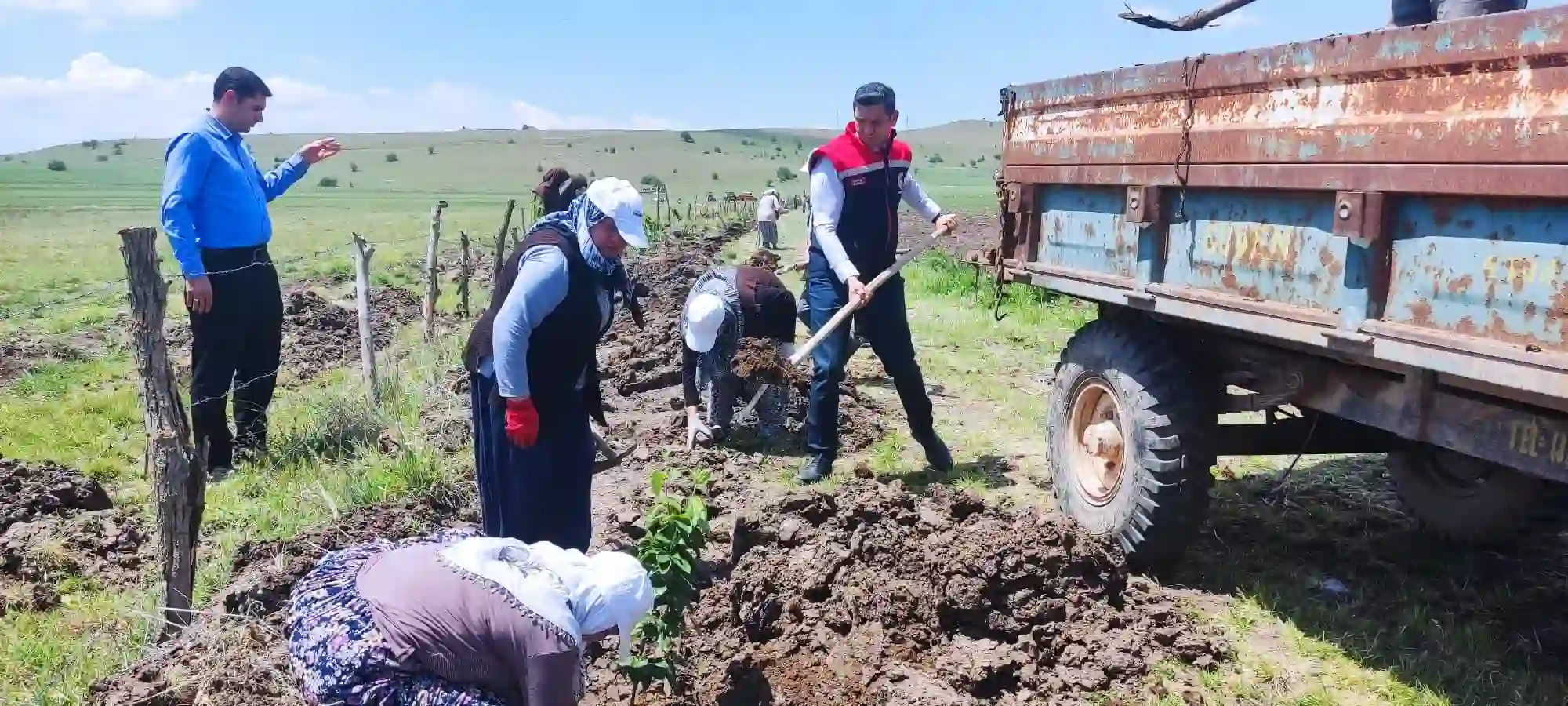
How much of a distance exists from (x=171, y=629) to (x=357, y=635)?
173 cm

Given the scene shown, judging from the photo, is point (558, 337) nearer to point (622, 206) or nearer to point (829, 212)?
point (622, 206)

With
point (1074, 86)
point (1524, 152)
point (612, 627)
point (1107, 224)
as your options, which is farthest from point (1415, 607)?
point (612, 627)

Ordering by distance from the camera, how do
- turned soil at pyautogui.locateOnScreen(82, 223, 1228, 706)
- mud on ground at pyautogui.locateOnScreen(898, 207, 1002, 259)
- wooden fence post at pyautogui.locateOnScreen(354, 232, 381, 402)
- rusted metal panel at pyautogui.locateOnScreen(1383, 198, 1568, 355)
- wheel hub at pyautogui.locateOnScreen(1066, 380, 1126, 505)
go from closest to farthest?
rusted metal panel at pyautogui.locateOnScreen(1383, 198, 1568, 355)
turned soil at pyautogui.locateOnScreen(82, 223, 1228, 706)
wheel hub at pyautogui.locateOnScreen(1066, 380, 1126, 505)
wooden fence post at pyautogui.locateOnScreen(354, 232, 381, 402)
mud on ground at pyautogui.locateOnScreen(898, 207, 1002, 259)

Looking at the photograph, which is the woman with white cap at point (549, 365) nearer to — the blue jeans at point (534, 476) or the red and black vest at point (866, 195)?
the blue jeans at point (534, 476)

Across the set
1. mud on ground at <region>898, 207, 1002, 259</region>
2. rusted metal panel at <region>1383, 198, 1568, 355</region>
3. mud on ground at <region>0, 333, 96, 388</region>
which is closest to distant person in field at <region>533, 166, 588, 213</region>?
rusted metal panel at <region>1383, 198, 1568, 355</region>

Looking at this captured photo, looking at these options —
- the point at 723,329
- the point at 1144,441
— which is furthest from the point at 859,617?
the point at 723,329

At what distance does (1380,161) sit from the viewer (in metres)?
2.78

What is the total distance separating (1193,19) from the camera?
4184 mm

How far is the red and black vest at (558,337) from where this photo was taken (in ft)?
11.6

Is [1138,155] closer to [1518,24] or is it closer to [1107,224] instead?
[1107,224]

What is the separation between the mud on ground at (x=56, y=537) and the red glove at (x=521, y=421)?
2254 mm

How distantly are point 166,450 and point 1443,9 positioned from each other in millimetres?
4306

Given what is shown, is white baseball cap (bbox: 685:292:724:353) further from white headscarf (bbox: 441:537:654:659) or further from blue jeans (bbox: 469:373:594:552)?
white headscarf (bbox: 441:537:654:659)

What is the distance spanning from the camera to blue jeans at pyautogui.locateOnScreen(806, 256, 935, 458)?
534 centimetres
